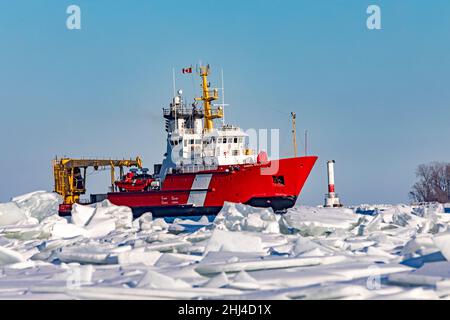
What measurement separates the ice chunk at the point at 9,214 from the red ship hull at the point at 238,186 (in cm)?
1438

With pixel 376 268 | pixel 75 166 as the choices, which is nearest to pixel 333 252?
pixel 376 268

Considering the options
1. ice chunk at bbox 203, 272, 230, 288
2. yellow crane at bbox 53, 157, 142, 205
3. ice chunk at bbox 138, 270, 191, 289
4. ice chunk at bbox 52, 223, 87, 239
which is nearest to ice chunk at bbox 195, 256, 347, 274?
ice chunk at bbox 203, 272, 230, 288

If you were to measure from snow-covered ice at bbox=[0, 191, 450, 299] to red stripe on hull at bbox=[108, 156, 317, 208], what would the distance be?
1515 centimetres

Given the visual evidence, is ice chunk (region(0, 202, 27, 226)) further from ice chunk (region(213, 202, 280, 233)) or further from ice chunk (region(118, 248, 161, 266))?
ice chunk (region(118, 248, 161, 266))

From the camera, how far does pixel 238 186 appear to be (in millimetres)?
25734

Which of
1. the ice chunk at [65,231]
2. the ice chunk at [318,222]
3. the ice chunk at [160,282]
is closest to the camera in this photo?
the ice chunk at [160,282]

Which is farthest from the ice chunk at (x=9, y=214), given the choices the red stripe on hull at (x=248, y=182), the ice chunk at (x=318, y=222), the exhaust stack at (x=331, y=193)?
the exhaust stack at (x=331, y=193)

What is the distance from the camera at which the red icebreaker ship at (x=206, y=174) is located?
25.7 metres

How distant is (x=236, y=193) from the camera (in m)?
25.8

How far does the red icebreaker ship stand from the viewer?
84.4 ft

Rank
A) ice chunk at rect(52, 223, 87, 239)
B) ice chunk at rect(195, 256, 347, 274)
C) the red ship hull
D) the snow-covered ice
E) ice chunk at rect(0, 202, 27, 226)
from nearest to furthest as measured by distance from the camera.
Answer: the snow-covered ice
ice chunk at rect(195, 256, 347, 274)
ice chunk at rect(52, 223, 87, 239)
ice chunk at rect(0, 202, 27, 226)
the red ship hull

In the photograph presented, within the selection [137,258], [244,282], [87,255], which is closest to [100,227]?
[87,255]

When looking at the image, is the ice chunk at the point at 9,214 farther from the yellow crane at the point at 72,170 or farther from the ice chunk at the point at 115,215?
the yellow crane at the point at 72,170

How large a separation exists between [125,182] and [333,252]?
77.0ft
